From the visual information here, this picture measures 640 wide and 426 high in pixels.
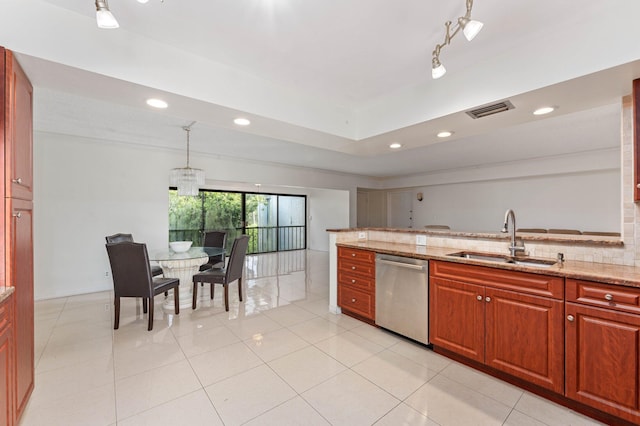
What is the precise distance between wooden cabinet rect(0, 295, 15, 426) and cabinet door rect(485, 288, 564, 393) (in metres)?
2.93

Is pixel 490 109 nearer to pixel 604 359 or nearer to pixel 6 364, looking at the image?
pixel 604 359

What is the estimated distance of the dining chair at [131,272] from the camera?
2807mm

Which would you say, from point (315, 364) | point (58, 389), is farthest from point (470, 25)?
point (58, 389)

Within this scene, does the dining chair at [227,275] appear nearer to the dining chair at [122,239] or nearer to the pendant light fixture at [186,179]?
the dining chair at [122,239]

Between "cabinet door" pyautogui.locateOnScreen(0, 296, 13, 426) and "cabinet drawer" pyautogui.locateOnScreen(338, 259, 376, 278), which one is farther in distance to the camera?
"cabinet drawer" pyautogui.locateOnScreen(338, 259, 376, 278)

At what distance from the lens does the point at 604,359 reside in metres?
1.58

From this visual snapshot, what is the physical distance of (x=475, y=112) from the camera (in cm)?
227

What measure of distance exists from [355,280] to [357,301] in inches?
9.5

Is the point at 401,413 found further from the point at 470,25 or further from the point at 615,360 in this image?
the point at 470,25

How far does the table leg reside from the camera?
3.49 meters

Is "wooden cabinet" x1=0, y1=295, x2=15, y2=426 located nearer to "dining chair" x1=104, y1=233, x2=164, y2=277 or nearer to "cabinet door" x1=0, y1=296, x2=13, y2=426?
"cabinet door" x1=0, y1=296, x2=13, y2=426

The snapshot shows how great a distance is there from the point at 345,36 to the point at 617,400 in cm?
273

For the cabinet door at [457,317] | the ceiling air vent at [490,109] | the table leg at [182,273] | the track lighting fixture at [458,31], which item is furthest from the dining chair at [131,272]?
the ceiling air vent at [490,109]

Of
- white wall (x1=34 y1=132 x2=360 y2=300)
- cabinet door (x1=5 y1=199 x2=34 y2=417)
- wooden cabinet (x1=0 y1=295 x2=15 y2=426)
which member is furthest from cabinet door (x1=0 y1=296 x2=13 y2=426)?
white wall (x1=34 y1=132 x2=360 y2=300)
